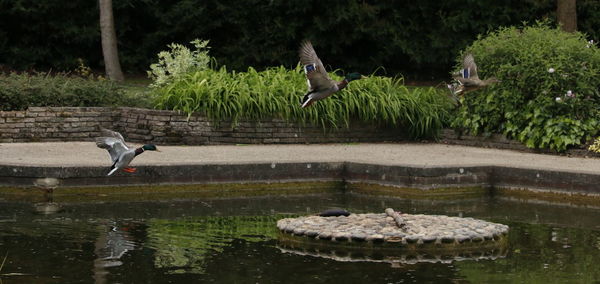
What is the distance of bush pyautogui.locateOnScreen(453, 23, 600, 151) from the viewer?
1430 centimetres

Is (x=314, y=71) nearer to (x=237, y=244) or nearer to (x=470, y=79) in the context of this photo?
(x=237, y=244)

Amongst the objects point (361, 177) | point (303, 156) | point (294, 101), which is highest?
point (294, 101)

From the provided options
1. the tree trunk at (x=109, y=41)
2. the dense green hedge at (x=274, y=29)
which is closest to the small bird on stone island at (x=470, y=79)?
the dense green hedge at (x=274, y=29)

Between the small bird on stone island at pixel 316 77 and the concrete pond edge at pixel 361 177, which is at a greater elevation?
the small bird on stone island at pixel 316 77

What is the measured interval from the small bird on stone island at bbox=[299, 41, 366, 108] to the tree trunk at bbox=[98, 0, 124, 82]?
350 inches

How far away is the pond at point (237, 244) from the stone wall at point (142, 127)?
2890 mm

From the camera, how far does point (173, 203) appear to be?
11641mm

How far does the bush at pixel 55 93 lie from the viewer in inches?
586

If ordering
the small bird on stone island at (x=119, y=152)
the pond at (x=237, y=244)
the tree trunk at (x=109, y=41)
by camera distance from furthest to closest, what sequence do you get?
the tree trunk at (x=109, y=41)
the small bird on stone island at (x=119, y=152)
the pond at (x=237, y=244)

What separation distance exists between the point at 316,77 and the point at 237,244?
2.97 m

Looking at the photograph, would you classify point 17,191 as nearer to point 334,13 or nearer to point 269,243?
point 269,243

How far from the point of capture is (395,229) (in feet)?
31.0

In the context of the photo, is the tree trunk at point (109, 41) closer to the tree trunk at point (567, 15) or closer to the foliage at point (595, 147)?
the tree trunk at point (567, 15)

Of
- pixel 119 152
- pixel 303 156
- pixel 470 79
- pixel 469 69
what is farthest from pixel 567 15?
pixel 119 152
